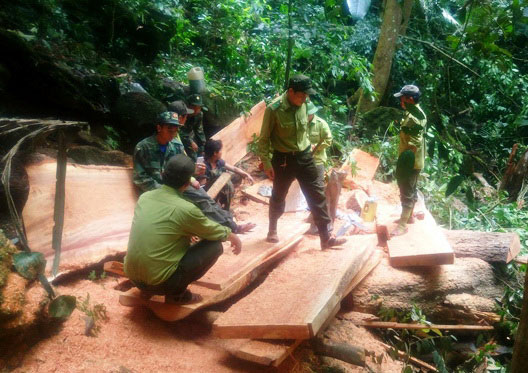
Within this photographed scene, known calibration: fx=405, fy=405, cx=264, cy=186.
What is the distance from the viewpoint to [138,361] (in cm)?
347

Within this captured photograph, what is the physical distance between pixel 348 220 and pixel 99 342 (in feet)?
13.3

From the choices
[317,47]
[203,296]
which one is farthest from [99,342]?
[317,47]

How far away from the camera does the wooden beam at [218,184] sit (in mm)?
5922

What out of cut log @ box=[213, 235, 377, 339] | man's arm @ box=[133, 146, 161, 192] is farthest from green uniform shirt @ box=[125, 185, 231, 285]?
man's arm @ box=[133, 146, 161, 192]

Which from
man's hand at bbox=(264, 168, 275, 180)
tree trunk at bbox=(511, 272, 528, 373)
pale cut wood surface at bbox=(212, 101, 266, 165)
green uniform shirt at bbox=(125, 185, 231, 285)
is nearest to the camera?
tree trunk at bbox=(511, 272, 528, 373)

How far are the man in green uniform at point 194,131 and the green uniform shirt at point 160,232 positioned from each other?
242 cm

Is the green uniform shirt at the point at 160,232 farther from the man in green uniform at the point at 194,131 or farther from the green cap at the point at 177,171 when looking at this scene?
the man in green uniform at the point at 194,131

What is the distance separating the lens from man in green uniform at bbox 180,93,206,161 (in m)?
6.05

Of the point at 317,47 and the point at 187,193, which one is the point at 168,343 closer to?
the point at 187,193

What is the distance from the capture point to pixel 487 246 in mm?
Answer: 5426

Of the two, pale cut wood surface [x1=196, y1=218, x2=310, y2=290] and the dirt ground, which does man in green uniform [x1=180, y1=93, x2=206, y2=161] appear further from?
the dirt ground

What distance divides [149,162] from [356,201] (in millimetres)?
3805

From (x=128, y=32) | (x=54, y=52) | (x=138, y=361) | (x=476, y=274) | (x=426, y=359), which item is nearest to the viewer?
(x=138, y=361)

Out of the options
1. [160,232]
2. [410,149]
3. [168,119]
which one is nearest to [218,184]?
[168,119]
